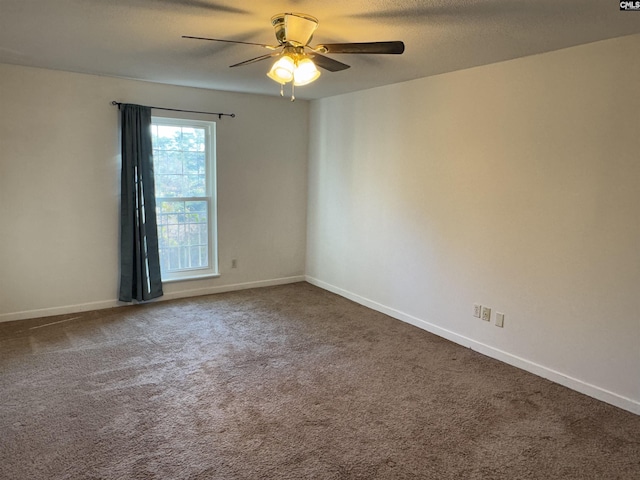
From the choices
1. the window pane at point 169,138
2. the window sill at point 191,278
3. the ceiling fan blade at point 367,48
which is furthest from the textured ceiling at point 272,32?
the window sill at point 191,278

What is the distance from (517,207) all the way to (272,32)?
85.4 inches

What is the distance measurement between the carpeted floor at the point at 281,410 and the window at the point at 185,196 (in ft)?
3.58

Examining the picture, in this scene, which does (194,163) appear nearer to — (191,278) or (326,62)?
(191,278)

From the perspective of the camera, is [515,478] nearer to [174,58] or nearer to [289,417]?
[289,417]

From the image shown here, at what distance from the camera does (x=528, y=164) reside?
3.26 m

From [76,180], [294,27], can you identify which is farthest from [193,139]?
[294,27]

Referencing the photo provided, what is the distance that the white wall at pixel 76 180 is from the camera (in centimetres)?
402

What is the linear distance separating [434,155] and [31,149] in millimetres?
3696

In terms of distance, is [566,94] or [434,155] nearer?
[566,94]

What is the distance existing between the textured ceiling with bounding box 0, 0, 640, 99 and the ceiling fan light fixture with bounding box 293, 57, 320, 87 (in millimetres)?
252

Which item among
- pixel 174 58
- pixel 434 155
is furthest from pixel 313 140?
pixel 174 58

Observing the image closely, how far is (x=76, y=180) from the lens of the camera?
14.1ft

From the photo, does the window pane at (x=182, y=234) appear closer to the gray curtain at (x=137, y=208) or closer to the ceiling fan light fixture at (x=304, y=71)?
the gray curtain at (x=137, y=208)

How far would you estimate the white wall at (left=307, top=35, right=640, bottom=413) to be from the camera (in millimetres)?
2805
